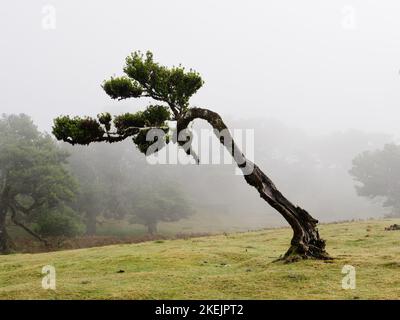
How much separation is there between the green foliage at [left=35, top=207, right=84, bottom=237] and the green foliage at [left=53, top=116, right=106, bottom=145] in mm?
25616

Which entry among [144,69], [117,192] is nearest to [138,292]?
[144,69]

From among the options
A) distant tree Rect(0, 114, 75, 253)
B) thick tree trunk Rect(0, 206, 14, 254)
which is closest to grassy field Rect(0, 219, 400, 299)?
thick tree trunk Rect(0, 206, 14, 254)

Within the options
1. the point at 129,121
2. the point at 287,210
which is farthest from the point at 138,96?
the point at 287,210

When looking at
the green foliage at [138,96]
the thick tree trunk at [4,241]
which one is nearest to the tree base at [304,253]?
the green foliage at [138,96]

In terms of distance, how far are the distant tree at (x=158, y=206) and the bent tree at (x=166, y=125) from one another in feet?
145

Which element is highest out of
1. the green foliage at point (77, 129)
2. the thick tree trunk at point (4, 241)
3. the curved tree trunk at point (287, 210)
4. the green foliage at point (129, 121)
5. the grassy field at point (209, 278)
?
the green foliage at point (129, 121)

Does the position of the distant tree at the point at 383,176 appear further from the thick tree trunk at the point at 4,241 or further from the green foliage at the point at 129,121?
the green foliage at the point at 129,121

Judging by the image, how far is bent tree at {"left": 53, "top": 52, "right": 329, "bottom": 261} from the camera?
15.7 meters

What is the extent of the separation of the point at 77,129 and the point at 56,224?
2642 cm

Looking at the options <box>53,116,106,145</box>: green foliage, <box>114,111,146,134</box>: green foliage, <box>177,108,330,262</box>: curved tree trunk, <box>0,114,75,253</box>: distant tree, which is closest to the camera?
<box>177,108,330,262</box>: curved tree trunk

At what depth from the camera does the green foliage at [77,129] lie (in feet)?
51.4

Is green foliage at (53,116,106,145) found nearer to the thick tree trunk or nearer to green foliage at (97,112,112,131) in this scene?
green foliage at (97,112,112,131)

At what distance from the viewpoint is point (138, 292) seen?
11125 mm
